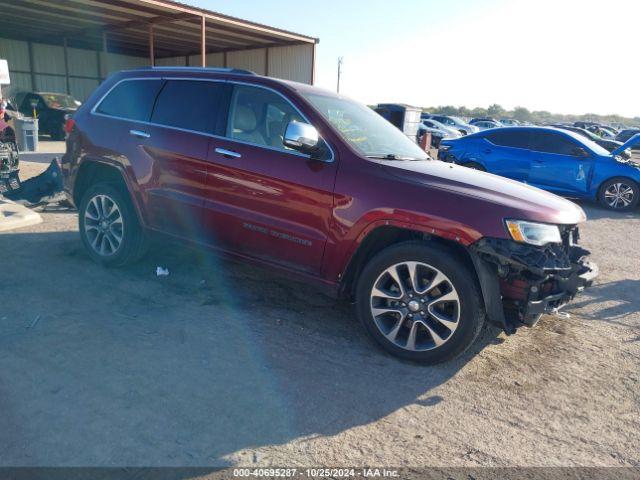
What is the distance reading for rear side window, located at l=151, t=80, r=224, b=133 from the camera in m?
4.27

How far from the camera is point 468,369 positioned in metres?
3.46

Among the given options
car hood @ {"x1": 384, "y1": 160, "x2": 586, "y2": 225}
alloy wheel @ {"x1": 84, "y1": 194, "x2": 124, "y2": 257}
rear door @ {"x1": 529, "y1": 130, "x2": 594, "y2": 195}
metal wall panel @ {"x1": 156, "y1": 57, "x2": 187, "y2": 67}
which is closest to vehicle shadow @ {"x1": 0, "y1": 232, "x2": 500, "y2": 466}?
alloy wheel @ {"x1": 84, "y1": 194, "x2": 124, "y2": 257}

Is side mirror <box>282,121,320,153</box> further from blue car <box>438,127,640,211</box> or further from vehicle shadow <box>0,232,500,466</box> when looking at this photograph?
blue car <box>438,127,640,211</box>

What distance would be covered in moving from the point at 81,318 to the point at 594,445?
3577mm

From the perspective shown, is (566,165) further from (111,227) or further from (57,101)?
(57,101)

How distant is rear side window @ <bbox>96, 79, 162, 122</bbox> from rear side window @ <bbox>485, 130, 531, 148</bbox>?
8099mm

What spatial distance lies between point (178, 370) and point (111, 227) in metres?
2.27

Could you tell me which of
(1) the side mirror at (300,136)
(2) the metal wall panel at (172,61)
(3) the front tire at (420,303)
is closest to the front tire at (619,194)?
(3) the front tire at (420,303)

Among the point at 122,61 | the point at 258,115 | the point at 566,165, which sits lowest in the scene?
the point at 566,165

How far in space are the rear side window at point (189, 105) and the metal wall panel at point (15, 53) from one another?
27896mm

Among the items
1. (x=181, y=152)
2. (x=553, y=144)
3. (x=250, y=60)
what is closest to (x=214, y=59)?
(x=250, y=60)

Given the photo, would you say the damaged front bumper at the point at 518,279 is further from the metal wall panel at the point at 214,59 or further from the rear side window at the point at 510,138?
the metal wall panel at the point at 214,59

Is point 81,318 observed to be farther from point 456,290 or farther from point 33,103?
point 33,103

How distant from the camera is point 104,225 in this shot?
16.1 ft
